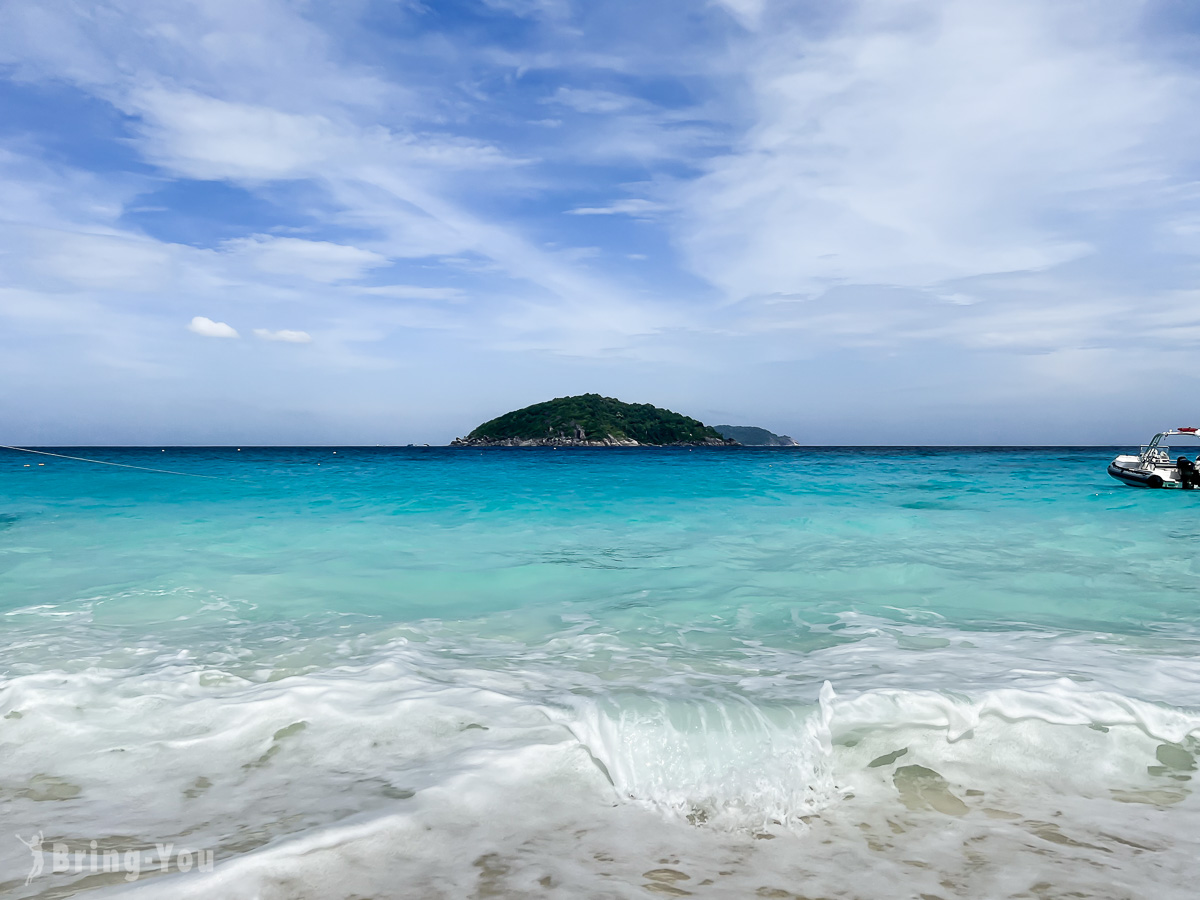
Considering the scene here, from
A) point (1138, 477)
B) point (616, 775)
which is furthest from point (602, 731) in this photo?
point (1138, 477)

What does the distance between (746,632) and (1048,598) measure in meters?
4.68

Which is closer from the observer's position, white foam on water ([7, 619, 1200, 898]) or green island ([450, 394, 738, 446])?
white foam on water ([7, 619, 1200, 898])

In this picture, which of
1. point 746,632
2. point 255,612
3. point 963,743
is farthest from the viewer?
point 255,612

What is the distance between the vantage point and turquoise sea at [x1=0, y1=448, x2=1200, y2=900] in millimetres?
2654

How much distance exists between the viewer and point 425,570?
10.1m

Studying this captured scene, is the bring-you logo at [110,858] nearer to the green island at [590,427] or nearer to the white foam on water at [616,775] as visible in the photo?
the white foam on water at [616,775]

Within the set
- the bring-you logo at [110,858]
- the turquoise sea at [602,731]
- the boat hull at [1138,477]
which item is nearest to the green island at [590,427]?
the boat hull at [1138,477]

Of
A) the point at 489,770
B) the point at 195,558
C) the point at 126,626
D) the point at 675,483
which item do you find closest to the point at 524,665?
the point at 489,770

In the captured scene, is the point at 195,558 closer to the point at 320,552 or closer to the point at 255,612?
the point at 320,552

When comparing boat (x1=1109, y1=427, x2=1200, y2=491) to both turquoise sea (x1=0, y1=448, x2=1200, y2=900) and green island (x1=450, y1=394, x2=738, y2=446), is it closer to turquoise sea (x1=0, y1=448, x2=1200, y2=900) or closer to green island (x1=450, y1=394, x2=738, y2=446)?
turquoise sea (x1=0, y1=448, x2=1200, y2=900)

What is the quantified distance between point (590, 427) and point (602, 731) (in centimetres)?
13442

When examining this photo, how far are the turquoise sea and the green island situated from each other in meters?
128

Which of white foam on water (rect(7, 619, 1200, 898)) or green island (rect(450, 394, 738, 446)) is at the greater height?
green island (rect(450, 394, 738, 446))

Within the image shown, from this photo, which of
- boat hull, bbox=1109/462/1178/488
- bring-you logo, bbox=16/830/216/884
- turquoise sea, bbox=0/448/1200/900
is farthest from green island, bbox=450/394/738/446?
bring-you logo, bbox=16/830/216/884
